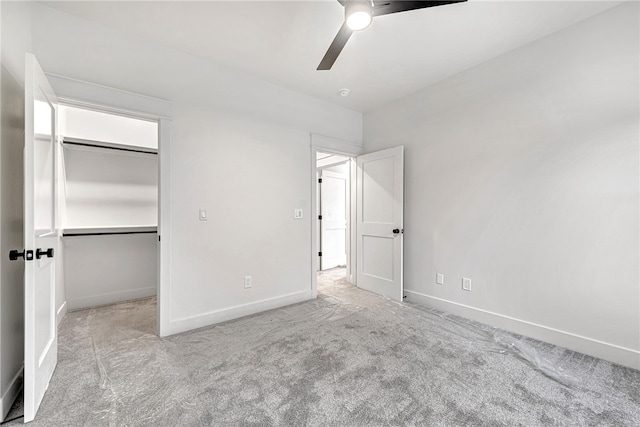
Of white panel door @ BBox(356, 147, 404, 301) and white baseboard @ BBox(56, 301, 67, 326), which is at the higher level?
white panel door @ BBox(356, 147, 404, 301)

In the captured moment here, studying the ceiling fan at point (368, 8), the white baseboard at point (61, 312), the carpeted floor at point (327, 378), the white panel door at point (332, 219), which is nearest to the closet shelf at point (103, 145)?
the white baseboard at point (61, 312)

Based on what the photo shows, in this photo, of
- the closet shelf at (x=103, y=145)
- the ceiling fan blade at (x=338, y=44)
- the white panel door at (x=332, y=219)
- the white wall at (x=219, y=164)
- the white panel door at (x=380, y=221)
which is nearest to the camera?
the ceiling fan blade at (x=338, y=44)

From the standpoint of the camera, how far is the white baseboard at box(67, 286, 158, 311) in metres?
3.08

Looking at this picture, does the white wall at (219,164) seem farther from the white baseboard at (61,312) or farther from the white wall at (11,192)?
the white baseboard at (61,312)

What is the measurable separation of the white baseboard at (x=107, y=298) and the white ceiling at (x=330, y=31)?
2939mm

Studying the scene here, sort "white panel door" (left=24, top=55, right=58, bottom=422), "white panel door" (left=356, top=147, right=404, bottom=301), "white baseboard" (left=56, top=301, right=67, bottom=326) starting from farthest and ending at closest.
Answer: "white panel door" (left=356, top=147, right=404, bottom=301)
"white baseboard" (left=56, top=301, right=67, bottom=326)
"white panel door" (left=24, top=55, right=58, bottom=422)

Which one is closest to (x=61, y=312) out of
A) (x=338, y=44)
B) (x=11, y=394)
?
(x=11, y=394)

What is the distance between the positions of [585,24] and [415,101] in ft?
5.09

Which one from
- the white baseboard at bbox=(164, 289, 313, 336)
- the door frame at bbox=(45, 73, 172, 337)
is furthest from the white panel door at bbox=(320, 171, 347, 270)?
the door frame at bbox=(45, 73, 172, 337)

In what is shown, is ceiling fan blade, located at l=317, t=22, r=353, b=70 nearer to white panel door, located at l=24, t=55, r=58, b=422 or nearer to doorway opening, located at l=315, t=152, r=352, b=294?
white panel door, located at l=24, t=55, r=58, b=422

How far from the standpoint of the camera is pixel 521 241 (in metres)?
2.50

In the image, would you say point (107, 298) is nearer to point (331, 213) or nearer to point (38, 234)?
point (38, 234)

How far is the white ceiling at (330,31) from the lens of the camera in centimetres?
199

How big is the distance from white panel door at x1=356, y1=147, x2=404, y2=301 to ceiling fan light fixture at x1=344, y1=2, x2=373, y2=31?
1.96 meters
